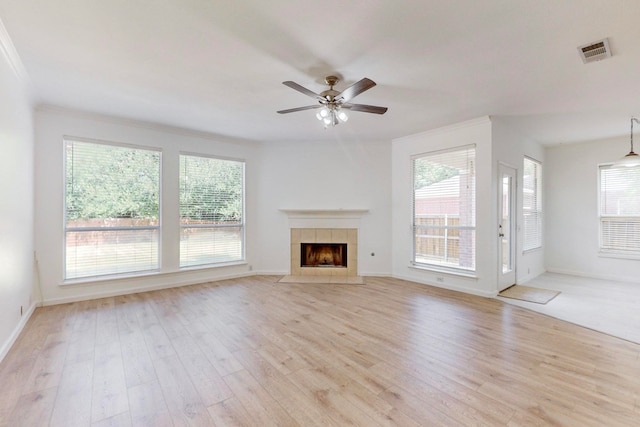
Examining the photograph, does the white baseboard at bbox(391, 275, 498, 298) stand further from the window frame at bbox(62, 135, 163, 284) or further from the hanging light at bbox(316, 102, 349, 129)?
the window frame at bbox(62, 135, 163, 284)

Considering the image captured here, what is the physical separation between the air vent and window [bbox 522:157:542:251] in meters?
3.06

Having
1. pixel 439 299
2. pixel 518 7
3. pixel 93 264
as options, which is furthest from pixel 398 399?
pixel 93 264

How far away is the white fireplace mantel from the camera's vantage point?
18.8ft

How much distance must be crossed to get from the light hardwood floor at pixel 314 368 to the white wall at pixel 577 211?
136 inches

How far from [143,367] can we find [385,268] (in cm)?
434

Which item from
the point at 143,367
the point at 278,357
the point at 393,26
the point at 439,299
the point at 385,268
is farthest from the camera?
the point at 385,268

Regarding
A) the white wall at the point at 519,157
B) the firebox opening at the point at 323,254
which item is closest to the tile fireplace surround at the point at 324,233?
the firebox opening at the point at 323,254

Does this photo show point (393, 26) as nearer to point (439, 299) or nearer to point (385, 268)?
point (439, 299)

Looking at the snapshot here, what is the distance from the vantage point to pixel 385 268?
5.69 m

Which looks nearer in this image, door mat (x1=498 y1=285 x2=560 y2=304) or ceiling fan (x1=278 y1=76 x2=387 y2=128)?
ceiling fan (x1=278 y1=76 x2=387 y2=128)

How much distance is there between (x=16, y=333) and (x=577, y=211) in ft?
29.4

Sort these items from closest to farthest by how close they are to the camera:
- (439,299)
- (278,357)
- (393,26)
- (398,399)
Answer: (398,399), (393,26), (278,357), (439,299)

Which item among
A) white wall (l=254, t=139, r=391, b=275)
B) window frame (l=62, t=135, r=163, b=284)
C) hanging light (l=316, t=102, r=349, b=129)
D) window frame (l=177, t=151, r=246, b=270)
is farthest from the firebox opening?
hanging light (l=316, t=102, r=349, b=129)

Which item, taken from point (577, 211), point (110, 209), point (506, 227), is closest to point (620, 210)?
point (577, 211)
